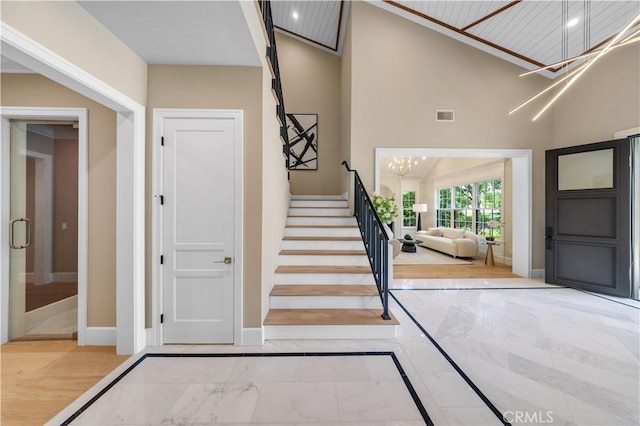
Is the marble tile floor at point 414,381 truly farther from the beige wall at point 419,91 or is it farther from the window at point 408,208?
the window at point 408,208

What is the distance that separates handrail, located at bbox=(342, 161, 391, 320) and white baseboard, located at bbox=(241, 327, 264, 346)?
1.29 m

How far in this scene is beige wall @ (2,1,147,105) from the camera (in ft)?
4.87

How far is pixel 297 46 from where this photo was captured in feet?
21.9

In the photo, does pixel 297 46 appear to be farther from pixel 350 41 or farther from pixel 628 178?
pixel 628 178

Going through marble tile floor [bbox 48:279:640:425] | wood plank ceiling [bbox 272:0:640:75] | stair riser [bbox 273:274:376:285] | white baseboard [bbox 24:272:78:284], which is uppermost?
wood plank ceiling [bbox 272:0:640:75]

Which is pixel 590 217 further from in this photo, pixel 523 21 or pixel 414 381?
pixel 414 381

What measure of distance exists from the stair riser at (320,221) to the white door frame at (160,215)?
1.99 meters

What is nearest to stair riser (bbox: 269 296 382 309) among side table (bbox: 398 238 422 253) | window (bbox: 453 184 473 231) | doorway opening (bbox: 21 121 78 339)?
doorway opening (bbox: 21 121 78 339)

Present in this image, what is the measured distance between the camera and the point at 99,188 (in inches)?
104

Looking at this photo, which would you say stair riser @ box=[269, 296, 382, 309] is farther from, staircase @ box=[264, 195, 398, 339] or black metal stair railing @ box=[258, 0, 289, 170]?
black metal stair railing @ box=[258, 0, 289, 170]

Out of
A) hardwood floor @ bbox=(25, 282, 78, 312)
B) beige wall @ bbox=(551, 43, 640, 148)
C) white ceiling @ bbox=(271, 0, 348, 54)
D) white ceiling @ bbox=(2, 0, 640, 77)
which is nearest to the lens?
white ceiling @ bbox=(2, 0, 640, 77)

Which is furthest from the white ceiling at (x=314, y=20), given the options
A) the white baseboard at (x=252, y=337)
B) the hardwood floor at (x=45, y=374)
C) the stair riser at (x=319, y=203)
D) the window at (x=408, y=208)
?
→ the window at (x=408, y=208)

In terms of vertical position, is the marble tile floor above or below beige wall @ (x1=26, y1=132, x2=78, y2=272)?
below

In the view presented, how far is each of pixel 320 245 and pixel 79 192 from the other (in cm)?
279
